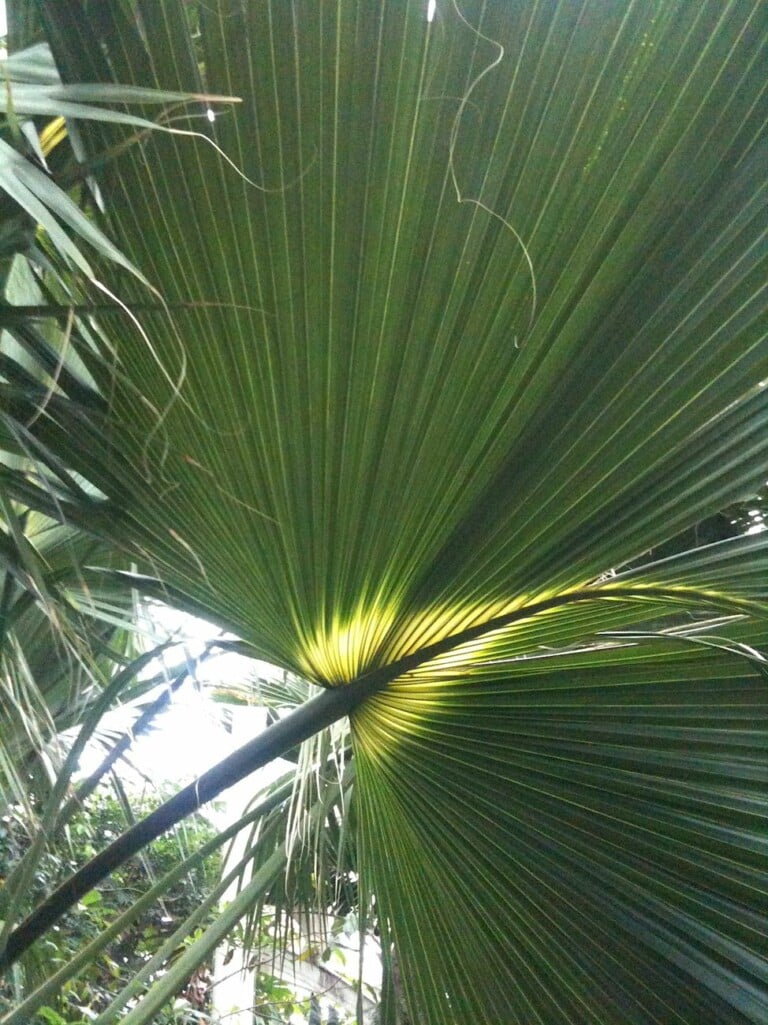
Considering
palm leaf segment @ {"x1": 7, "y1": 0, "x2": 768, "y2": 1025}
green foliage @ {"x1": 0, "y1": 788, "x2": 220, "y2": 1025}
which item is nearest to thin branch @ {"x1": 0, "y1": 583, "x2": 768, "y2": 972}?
palm leaf segment @ {"x1": 7, "y1": 0, "x2": 768, "y2": 1025}

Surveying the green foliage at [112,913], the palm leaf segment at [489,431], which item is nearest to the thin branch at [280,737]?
the palm leaf segment at [489,431]

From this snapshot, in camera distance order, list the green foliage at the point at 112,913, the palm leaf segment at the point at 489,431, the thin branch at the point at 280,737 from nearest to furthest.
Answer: the palm leaf segment at the point at 489,431
the thin branch at the point at 280,737
the green foliage at the point at 112,913

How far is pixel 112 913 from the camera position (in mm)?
1964

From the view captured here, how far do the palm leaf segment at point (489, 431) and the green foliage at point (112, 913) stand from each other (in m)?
0.77

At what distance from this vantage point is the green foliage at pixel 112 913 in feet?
5.47

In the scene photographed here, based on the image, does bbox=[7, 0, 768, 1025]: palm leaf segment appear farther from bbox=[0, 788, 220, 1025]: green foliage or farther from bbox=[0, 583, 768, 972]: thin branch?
bbox=[0, 788, 220, 1025]: green foliage

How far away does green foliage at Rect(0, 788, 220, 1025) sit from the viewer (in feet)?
5.47

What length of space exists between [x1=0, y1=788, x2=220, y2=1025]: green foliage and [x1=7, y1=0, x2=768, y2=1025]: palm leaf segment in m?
0.77

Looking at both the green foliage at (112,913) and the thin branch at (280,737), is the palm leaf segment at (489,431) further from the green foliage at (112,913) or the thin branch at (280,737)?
the green foliage at (112,913)

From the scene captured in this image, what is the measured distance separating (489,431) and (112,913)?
176 cm

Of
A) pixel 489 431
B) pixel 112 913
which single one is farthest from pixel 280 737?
pixel 112 913

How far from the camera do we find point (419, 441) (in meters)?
0.72

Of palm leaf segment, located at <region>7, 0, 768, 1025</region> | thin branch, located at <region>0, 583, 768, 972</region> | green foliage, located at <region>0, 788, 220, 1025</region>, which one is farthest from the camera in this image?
green foliage, located at <region>0, 788, 220, 1025</region>

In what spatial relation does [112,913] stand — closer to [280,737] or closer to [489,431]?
[280,737]
